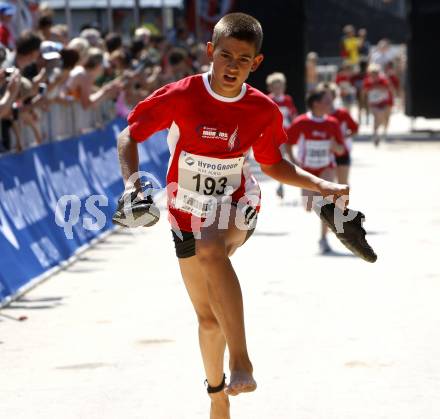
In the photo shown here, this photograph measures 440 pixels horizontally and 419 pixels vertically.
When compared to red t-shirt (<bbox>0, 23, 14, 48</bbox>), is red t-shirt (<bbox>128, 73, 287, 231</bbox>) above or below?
above

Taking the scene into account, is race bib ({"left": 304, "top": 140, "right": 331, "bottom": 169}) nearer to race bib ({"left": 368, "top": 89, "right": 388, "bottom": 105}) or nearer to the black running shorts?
the black running shorts

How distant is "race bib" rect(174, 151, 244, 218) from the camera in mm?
6184

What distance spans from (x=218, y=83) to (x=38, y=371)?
2.76 meters

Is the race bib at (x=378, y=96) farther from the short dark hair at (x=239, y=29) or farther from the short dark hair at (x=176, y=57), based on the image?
the short dark hair at (x=239, y=29)

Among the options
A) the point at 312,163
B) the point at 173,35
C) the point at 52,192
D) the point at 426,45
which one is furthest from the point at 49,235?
the point at 426,45

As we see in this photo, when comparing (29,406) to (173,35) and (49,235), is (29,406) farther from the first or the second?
(173,35)

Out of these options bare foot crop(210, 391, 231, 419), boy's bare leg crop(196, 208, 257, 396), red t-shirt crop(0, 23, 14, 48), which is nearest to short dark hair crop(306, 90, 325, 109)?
red t-shirt crop(0, 23, 14, 48)

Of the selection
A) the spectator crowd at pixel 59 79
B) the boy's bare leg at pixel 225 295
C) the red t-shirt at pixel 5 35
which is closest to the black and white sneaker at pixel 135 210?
the boy's bare leg at pixel 225 295

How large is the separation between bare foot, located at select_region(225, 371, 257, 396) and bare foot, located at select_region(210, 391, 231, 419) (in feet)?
1.44

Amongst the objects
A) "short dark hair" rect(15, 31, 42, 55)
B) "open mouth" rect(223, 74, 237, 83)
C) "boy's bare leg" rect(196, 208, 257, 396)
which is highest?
"open mouth" rect(223, 74, 237, 83)

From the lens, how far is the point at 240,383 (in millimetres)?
5883

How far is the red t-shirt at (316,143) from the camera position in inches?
544

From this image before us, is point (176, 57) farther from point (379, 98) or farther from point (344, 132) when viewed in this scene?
point (344, 132)

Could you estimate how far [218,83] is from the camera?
6.12 metres
